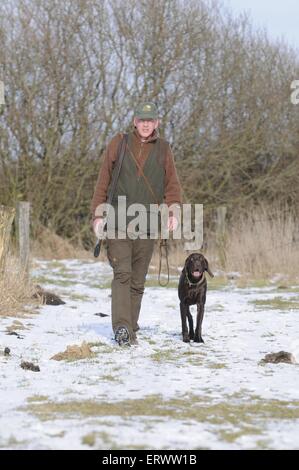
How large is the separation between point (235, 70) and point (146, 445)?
19.4 meters

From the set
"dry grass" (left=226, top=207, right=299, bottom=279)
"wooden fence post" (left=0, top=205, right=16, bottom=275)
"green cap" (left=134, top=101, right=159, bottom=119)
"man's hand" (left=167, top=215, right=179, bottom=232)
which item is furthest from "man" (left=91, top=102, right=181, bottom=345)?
"dry grass" (left=226, top=207, right=299, bottom=279)

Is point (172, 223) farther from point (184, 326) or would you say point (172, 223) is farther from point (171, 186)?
point (184, 326)

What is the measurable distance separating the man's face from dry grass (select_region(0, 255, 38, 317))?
9.96ft

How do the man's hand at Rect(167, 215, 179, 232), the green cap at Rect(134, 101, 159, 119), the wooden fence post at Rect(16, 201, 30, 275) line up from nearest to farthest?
the green cap at Rect(134, 101, 159, 119), the man's hand at Rect(167, 215, 179, 232), the wooden fence post at Rect(16, 201, 30, 275)

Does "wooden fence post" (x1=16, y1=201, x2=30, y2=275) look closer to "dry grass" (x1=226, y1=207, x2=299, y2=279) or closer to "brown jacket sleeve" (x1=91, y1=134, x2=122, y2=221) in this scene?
"brown jacket sleeve" (x1=91, y1=134, x2=122, y2=221)

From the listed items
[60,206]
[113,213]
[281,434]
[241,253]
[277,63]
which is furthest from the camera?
[277,63]

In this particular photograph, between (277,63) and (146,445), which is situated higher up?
(277,63)

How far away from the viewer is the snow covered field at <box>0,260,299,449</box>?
12.1 feet

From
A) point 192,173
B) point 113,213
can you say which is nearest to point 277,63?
point 192,173

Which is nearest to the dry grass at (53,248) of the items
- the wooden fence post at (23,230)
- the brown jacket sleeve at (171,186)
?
the wooden fence post at (23,230)

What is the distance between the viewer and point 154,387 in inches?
195

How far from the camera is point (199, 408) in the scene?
14.3 feet

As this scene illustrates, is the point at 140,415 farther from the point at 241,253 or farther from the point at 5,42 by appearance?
the point at 5,42

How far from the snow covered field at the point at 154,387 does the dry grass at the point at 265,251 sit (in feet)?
20.2
